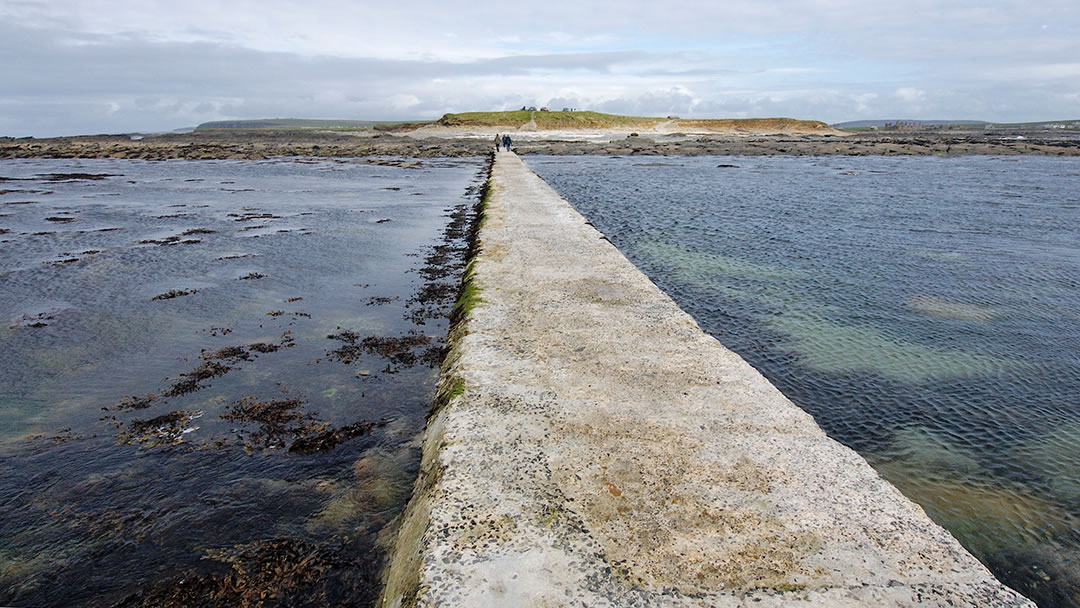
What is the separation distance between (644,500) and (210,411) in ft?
13.1

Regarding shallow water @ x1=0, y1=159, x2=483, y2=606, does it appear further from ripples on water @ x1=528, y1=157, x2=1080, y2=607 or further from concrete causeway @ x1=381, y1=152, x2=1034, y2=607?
ripples on water @ x1=528, y1=157, x2=1080, y2=607

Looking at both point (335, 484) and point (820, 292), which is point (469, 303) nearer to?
point (335, 484)

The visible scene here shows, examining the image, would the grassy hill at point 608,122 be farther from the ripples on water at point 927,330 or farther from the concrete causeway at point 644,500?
the concrete causeway at point 644,500

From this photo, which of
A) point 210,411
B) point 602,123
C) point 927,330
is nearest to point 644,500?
point 210,411

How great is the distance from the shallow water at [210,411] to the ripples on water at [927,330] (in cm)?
379

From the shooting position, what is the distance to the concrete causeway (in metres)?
2.70

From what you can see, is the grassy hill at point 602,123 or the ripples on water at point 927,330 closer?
the ripples on water at point 927,330

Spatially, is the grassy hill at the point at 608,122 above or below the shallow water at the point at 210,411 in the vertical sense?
above

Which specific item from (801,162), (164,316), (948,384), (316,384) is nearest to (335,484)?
(316,384)

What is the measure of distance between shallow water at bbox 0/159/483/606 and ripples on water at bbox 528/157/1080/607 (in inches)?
149

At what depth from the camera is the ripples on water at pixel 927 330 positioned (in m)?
4.43

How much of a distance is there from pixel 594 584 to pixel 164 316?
24.6 ft

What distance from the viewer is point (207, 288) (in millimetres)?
9492

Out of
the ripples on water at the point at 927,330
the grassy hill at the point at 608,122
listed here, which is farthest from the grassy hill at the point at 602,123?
the ripples on water at the point at 927,330
